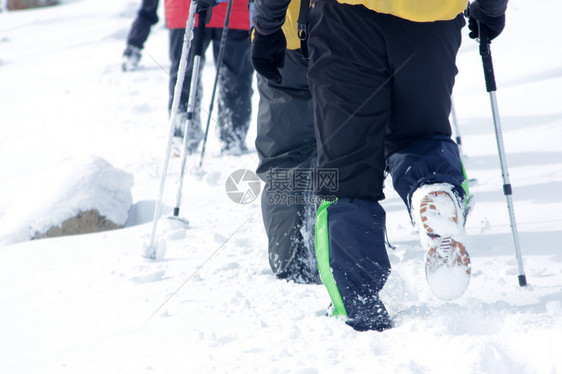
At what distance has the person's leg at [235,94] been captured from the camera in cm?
477

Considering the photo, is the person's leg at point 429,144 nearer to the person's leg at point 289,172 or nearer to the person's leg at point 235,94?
the person's leg at point 289,172

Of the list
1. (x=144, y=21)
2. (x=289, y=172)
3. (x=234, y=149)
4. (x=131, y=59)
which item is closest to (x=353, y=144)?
(x=289, y=172)

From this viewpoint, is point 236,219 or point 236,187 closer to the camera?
point 236,219

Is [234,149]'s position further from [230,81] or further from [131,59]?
[131,59]

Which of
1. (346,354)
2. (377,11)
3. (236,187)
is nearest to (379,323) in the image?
(346,354)

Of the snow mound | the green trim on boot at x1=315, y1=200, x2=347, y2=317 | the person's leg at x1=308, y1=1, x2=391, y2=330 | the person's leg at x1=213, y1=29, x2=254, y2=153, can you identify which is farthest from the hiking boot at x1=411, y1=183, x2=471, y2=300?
the person's leg at x1=213, y1=29, x2=254, y2=153

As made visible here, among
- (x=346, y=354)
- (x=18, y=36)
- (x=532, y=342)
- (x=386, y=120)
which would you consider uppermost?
(x=386, y=120)

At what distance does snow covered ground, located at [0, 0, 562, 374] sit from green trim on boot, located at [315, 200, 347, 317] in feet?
0.17

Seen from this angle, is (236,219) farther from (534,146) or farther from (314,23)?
(534,146)

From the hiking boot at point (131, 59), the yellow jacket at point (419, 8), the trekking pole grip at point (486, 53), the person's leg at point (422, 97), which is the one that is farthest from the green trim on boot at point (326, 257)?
the hiking boot at point (131, 59)

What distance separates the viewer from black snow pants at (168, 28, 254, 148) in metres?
4.67

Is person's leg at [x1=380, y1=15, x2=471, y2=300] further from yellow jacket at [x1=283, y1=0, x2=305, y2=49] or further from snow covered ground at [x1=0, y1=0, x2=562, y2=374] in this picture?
yellow jacket at [x1=283, y1=0, x2=305, y2=49]

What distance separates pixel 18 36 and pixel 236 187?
46.4 feet

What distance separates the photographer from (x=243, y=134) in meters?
5.01
